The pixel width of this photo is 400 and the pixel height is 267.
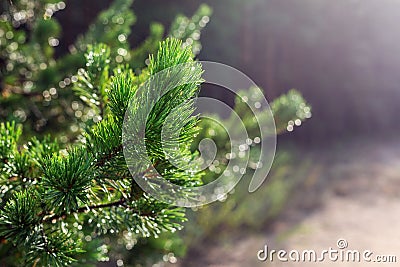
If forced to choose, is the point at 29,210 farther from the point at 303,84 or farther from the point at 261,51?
the point at 303,84

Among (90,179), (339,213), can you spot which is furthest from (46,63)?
(339,213)

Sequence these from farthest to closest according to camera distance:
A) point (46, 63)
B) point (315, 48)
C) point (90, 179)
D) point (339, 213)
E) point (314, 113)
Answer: point (314, 113) < point (315, 48) < point (339, 213) < point (46, 63) < point (90, 179)

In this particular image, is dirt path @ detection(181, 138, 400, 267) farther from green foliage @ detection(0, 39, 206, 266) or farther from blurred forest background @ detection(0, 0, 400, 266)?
green foliage @ detection(0, 39, 206, 266)

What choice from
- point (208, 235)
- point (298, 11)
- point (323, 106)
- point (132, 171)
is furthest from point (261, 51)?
point (132, 171)

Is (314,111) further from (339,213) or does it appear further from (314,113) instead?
(339,213)

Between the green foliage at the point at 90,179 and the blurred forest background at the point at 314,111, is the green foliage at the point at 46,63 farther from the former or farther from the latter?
the blurred forest background at the point at 314,111

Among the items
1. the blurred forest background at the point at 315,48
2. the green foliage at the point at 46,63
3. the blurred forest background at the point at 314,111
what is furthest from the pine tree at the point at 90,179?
the blurred forest background at the point at 315,48
